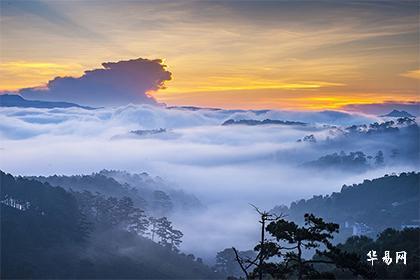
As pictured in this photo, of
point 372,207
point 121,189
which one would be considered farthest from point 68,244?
point 372,207

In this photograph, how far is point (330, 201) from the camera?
173 m

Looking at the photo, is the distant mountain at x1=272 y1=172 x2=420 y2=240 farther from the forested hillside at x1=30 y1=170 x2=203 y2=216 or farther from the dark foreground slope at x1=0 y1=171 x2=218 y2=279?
the dark foreground slope at x1=0 y1=171 x2=218 y2=279

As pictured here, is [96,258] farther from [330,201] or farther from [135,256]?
[330,201]

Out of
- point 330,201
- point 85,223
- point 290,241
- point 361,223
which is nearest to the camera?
point 290,241

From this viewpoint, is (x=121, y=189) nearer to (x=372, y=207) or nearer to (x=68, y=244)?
(x=68, y=244)

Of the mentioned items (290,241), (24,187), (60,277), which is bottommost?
(60,277)

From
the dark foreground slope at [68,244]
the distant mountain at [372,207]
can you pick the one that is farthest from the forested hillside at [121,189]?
the distant mountain at [372,207]

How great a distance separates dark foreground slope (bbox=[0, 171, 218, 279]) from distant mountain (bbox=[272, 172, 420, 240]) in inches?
2528

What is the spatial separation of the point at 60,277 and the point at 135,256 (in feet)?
54.6

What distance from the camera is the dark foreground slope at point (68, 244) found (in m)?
65.5

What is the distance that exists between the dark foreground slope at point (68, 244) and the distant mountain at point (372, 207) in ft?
211

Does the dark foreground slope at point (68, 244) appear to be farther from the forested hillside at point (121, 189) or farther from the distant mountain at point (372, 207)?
the distant mountain at point (372, 207)

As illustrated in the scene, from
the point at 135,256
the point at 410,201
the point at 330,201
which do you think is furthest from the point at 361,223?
the point at 135,256

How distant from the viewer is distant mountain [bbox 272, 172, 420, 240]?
138000mm
